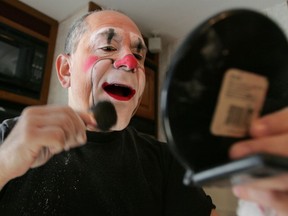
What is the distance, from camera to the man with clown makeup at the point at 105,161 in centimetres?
74

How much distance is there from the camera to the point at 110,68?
2.78 ft

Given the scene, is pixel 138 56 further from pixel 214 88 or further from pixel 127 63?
pixel 214 88

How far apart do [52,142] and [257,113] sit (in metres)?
0.35

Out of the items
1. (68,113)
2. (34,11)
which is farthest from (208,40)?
(34,11)

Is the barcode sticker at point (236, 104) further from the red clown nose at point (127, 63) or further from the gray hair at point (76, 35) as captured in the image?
the gray hair at point (76, 35)

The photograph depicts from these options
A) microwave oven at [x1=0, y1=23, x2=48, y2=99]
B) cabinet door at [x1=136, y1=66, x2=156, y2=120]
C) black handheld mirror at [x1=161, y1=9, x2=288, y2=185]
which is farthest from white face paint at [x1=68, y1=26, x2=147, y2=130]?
cabinet door at [x1=136, y1=66, x2=156, y2=120]

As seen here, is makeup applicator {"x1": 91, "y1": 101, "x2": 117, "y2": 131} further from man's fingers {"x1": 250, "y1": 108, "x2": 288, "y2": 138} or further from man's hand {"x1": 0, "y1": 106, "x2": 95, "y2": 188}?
man's fingers {"x1": 250, "y1": 108, "x2": 288, "y2": 138}

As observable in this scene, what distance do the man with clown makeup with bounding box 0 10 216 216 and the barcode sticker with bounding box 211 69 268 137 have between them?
0.35 m

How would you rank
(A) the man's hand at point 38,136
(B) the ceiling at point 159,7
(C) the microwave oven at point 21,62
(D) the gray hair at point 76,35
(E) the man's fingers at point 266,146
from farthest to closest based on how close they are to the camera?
(B) the ceiling at point 159,7
(C) the microwave oven at point 21,62
(D) the gray hair at point 76,35
(A) the man's hand at point 38,136
(E) the man's fingers at point 266,146

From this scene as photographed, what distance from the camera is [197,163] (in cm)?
35

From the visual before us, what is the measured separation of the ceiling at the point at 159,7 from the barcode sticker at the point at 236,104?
1.63 meters

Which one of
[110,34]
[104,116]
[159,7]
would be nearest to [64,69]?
[110,34]

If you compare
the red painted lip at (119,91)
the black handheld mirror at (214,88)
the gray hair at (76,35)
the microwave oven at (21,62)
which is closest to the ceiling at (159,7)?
the microwave oven at (21,62)

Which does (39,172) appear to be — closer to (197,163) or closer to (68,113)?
(68,113)
